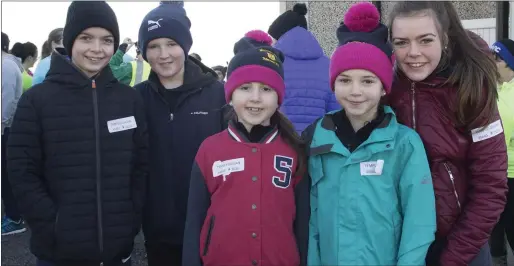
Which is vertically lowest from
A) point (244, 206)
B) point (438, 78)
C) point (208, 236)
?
point (208, 236)

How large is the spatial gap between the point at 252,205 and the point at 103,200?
29.6 inches

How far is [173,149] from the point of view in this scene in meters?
2.71

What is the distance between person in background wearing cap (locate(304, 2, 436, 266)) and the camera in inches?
81.1

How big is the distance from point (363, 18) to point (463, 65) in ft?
1.56

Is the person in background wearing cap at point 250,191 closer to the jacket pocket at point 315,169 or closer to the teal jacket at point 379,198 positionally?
the jacket pocket at point 315,169

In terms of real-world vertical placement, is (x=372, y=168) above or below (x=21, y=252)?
above

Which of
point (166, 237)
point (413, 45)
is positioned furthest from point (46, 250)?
point (413, 45)

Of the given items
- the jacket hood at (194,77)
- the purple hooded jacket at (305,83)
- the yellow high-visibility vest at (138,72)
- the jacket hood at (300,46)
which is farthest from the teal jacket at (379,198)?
the yellow high-visibility vest at (138,72)

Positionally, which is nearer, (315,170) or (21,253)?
(315,170)

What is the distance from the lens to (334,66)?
2.30 meters

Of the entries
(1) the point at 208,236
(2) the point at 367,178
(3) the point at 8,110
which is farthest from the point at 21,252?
(2) the point at 367,178

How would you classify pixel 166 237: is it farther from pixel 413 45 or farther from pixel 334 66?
pixel 413 45

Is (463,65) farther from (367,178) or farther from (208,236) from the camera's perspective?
(208,236)

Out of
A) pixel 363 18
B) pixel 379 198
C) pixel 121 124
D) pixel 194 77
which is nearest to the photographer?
pixel 379 198
